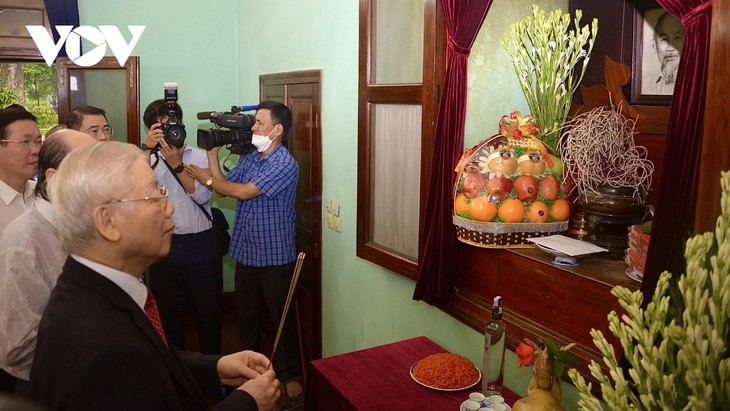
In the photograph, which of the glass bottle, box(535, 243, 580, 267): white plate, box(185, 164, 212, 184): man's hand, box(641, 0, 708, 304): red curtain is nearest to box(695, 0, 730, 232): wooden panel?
box(641, 0, 708, 304): red curtain

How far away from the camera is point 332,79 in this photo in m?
3.25

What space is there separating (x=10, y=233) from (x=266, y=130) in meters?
1.68

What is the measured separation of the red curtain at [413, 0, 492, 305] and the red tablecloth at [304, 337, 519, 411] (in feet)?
0.74

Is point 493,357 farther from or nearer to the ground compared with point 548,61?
nearer to the ground

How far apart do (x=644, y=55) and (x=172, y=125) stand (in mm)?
2377

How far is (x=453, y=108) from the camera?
7.02ft

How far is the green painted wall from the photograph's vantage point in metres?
2.47

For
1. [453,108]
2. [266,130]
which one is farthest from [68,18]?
[453,108]

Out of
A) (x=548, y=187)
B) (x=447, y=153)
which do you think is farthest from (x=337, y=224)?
(x=548, y=187)

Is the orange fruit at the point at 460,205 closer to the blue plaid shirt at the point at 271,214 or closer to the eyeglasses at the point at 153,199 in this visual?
the eyeglasses at the point at 153,199

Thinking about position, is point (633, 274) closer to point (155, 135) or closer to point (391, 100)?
point (391, 100)

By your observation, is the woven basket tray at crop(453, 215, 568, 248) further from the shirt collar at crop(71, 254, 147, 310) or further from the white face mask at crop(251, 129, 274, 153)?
the white face mask at crop(251, 129, 274, 153)

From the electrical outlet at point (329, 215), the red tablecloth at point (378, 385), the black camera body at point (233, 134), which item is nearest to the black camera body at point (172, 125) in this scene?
the black camera body at point (233, 134)

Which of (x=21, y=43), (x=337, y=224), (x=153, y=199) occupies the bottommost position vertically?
(x=337, y=224)
